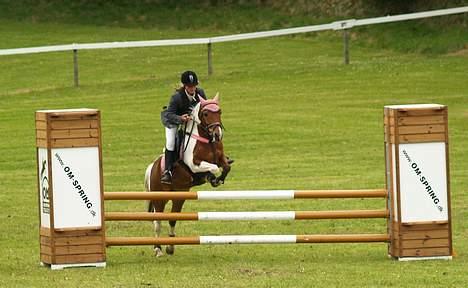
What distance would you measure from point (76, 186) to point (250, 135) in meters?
13.8

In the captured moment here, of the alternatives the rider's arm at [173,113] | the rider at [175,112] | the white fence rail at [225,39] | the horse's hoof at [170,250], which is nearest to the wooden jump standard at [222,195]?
the horse's hoof at [170,250]

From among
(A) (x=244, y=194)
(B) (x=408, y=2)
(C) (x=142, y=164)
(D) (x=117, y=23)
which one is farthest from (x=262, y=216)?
(D) (x=117, y=23)

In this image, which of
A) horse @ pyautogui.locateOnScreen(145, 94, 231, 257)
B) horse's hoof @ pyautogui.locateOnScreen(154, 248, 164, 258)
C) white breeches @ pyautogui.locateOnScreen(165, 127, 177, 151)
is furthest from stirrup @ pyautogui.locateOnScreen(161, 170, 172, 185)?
horse's hoof @ pyautogui.locateOnScreen(154, 248, 164, 258)

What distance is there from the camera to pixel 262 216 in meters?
14.6

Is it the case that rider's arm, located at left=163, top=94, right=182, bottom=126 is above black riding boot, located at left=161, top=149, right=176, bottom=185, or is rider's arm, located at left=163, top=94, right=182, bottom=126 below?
above

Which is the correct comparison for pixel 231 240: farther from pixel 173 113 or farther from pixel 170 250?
pixel 173 113

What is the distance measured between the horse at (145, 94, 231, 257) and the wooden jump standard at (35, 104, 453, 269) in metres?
1.38

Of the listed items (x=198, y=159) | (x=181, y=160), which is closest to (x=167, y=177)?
(x=181, y=160)

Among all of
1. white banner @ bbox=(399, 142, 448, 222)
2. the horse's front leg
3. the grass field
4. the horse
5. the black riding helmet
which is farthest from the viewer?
the horse's front leg

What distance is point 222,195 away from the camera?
1434cm

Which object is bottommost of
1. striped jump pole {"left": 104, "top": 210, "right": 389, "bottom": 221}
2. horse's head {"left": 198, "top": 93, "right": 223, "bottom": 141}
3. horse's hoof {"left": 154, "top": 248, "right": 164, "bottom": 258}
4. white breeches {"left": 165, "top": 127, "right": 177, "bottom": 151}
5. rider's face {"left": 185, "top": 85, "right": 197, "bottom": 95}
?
horse's hoof {"left": 154, "top": 248, "right": 164, "bottom": 258}

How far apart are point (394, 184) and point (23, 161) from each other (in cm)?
1235

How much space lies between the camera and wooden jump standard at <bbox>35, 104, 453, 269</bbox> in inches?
558

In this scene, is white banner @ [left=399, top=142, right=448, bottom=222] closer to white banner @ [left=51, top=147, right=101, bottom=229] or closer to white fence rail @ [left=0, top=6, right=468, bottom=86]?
white banner @ [left=51, top=147, right=101, bottom=229]
